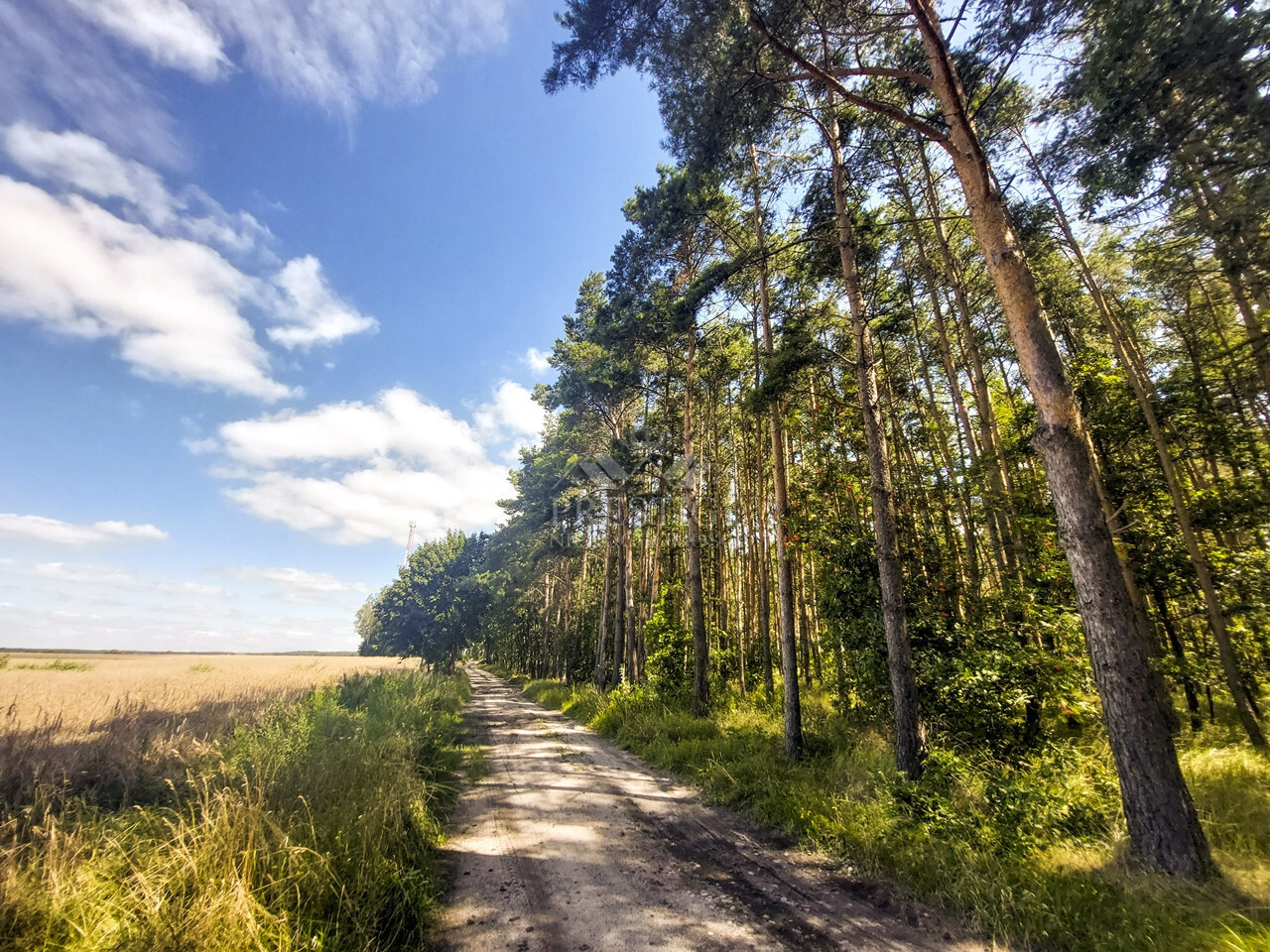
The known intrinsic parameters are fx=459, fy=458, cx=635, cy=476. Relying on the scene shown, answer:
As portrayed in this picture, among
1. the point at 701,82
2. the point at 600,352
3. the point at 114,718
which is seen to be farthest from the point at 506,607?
the point at 701,82

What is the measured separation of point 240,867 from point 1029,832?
24.1 ft

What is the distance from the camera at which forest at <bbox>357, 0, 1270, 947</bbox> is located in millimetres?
4977

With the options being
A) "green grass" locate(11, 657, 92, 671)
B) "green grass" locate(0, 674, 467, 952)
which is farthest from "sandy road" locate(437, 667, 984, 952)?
"green grass" locate(11, 657, 92, 671)

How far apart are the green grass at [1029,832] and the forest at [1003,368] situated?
93mm

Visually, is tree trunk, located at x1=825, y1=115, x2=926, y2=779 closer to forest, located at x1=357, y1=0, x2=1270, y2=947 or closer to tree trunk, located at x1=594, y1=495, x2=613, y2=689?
forest, located at x1=357, y1=0, x2=1270, y2=947

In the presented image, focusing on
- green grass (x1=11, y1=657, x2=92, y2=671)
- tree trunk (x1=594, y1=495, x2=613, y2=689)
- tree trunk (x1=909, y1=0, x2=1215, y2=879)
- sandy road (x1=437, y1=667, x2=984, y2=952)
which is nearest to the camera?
sandy road (x1=437, y1=667, x2=984, y2=952)

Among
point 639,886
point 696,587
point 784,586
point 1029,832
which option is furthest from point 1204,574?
point 639,886

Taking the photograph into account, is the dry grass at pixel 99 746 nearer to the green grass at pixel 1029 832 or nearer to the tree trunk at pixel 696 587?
the green grass at pixel 1029 832

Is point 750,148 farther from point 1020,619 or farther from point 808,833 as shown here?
point 808,833

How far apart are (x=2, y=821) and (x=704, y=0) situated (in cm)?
1168

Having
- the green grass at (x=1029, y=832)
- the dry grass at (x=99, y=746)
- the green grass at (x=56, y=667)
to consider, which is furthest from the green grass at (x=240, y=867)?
the green grass at (x=56, y=667)

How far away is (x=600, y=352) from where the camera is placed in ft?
57.9

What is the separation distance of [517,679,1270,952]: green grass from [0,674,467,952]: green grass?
447 cm

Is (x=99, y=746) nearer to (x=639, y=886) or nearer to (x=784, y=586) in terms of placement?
(x=639, y=886)
